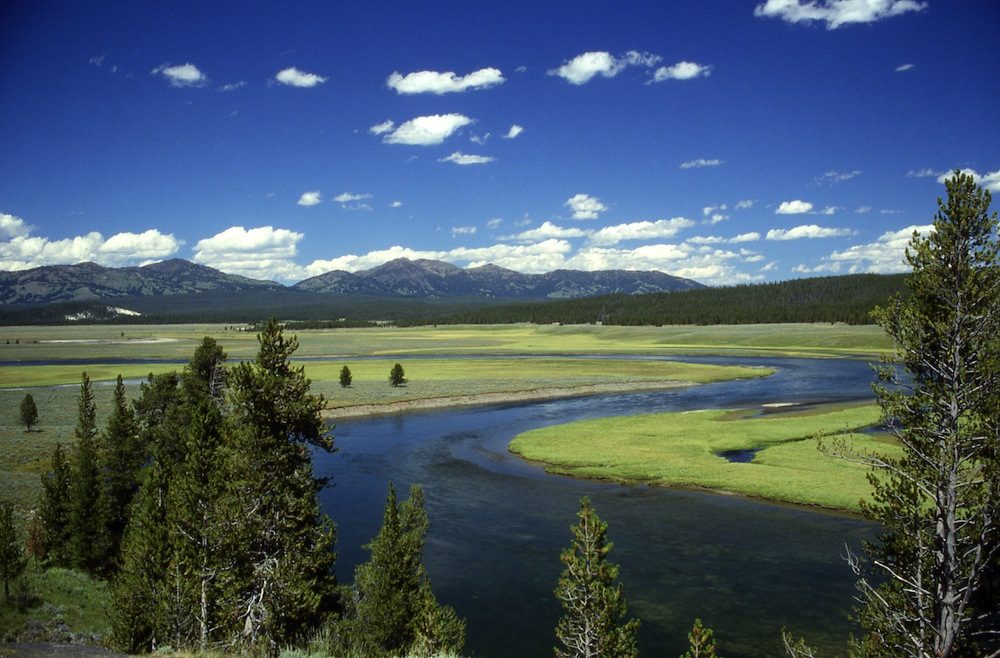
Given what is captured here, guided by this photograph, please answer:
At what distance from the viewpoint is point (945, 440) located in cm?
1385

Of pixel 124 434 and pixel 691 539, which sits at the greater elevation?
pixel 124 434

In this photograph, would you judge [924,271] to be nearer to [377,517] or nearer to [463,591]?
[463,591]

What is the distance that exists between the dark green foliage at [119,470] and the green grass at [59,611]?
3157 mm

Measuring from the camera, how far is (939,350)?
1448 centimetres

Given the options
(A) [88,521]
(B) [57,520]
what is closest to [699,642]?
(A) [88,521]

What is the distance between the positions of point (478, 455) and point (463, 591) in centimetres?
2553

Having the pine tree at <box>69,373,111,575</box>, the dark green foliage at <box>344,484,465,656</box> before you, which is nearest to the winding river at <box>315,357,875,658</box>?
the dark green foliage at <box>344,484,465,656</box>

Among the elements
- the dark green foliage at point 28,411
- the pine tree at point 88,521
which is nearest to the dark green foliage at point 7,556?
the pine tree at point 88,521

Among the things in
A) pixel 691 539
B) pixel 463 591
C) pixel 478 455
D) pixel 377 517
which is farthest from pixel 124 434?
pixel 691 539

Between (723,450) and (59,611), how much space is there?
44429 millimetres

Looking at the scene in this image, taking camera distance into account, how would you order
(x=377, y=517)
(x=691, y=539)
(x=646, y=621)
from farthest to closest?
(x=377, y=517) → (x=691, y=539) → (x=646, y=621)

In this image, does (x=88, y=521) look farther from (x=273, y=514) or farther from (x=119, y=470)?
(x=273, y=514)

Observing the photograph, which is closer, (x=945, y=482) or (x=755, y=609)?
(x=945, y=482)

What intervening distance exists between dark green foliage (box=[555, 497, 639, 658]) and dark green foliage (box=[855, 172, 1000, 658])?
5734mm
